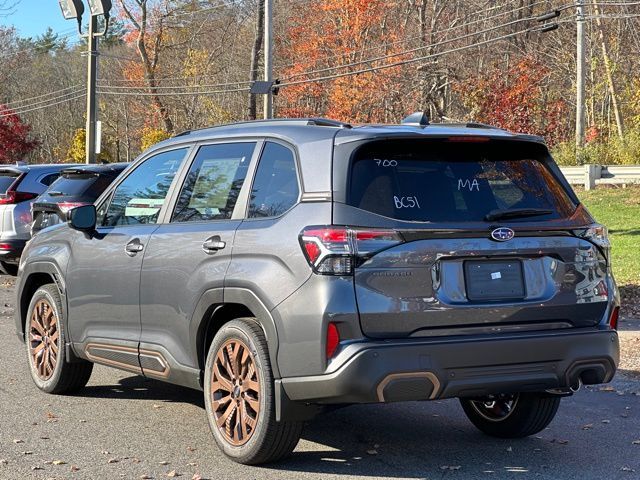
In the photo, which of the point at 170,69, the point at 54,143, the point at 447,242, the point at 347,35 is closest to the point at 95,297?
the point at 447,242

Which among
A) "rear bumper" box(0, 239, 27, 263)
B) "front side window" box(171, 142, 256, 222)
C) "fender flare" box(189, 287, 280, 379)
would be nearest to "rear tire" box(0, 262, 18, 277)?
"rear bumper" box(0, 239, 27, 263)

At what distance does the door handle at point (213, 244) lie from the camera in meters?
5.84

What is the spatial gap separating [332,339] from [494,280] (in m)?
0.94

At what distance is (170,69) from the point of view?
216 ft

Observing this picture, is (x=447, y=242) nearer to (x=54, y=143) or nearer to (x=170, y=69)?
(x=170, y=69)

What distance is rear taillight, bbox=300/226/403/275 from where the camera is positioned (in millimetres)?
5078

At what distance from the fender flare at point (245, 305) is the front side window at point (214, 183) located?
0.50m

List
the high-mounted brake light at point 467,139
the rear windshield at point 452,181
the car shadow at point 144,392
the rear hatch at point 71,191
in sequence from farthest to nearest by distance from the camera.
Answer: the rear hatch at point 71,191
the car shadow at point 144,392
the high-mounted brake light at point 467,139
the rear windshield at point 452,181

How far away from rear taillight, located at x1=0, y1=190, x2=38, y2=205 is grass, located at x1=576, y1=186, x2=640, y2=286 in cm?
881

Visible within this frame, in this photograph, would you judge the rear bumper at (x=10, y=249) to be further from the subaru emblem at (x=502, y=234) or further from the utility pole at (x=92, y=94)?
the utility pole at (x=92, y=94)

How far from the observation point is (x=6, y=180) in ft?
52.7

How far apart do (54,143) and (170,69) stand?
22.7 metres

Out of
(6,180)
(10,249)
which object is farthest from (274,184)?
(6,180)

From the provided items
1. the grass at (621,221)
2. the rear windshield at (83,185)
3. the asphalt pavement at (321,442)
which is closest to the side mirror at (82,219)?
the asphalt pavement at (321,442)
